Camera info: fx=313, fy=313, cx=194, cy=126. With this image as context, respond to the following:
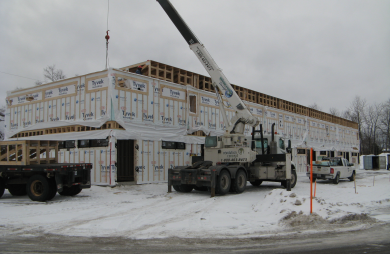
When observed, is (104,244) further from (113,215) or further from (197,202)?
(197,202)

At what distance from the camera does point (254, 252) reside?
5.56m

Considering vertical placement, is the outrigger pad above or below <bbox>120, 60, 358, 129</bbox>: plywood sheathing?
below

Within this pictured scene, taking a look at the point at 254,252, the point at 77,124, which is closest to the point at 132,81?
the point at 77,124

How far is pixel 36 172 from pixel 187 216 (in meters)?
6.25

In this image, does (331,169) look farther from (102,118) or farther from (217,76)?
(102,118)

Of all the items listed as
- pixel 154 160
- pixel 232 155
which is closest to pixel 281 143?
pixel 232 155

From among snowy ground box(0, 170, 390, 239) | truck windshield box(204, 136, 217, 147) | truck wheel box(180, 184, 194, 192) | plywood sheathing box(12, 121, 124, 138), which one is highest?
plywood sheathing box(12, 121, 124, 138)

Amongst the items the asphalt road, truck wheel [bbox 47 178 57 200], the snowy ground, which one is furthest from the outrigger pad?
the asphalt road

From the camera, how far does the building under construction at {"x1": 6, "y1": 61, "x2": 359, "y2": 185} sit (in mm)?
15820

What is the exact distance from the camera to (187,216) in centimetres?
897

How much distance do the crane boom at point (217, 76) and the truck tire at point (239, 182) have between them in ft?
7.42

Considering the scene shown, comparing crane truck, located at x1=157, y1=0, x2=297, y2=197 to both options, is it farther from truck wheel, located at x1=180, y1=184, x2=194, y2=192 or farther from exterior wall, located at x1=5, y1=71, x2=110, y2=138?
exterior wall, located at x1=5, y1=71, x2=110, y2=138

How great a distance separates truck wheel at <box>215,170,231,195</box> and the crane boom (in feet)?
9.07

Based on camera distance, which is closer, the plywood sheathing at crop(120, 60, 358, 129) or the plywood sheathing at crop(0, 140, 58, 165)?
the plywood sheathing at crop(0, 140, 58, 165)
